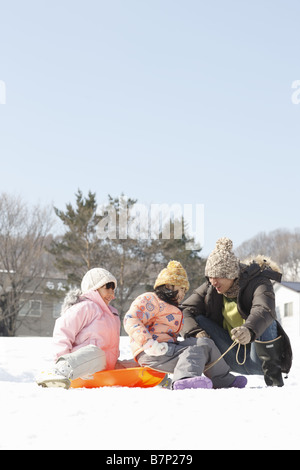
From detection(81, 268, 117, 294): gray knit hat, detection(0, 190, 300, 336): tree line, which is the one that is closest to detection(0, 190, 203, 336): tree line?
detection(0, 190, 300, 336): tree line

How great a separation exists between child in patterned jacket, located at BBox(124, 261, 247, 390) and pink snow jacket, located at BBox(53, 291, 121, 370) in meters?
0.36

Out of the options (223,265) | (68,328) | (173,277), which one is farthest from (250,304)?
(68,328)

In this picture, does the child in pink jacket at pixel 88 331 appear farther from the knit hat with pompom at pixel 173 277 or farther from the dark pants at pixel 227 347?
the dark pants at pixel 227 347

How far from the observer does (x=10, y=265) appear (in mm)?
28531

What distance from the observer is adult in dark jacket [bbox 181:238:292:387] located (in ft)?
13.1

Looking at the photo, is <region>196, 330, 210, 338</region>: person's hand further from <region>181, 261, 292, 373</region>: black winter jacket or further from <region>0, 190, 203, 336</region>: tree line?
<region>0, 190, 203, 336</region>: tree line

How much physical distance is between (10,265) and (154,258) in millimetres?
7466

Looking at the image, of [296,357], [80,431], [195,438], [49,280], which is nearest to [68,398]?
[80,431]

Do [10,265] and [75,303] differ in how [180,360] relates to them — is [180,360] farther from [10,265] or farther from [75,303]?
[10,265]

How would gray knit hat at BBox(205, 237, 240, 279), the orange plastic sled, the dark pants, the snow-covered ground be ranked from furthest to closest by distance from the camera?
1. the dark pants
2. gray knit hat at BBox(205, 237, 240, 279)
3. the orange plastic sled
4. the snow-covered ground

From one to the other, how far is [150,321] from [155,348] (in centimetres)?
26

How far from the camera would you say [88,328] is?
4.05 meters
